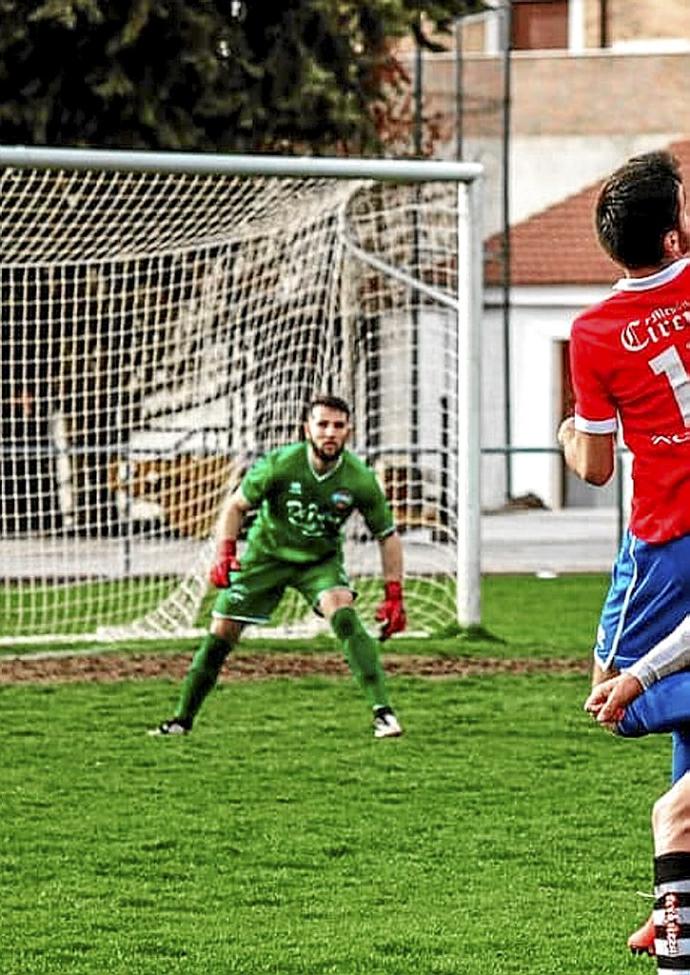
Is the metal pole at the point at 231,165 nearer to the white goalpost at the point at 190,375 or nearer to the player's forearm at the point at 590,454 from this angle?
the white goalpost at the point at 190,375

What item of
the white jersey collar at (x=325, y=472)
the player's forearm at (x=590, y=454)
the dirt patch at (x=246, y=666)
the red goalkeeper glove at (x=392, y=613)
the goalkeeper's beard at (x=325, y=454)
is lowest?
the dirt patch at (x=246, y=666)

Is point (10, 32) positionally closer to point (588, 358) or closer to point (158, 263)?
point (158, 263)

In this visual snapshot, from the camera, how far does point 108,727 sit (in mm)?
12133

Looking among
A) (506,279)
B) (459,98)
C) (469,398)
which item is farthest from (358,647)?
(459,98)

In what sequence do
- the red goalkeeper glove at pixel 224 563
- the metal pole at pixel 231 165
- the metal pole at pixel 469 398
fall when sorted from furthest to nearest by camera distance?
the metal pole at pixel 469 398, the metal pole at pixel 231 165, the red goalkeeper glove at pixel 224 563

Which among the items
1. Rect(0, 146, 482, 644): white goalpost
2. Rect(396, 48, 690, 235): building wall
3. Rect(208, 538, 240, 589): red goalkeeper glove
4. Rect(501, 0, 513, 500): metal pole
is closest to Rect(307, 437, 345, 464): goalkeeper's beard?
Rect(208, 538, 240, 589): red goalkeeper glove

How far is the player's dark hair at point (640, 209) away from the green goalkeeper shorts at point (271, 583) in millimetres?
5869

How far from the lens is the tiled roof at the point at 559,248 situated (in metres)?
36.1

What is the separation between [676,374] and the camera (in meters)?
6.03

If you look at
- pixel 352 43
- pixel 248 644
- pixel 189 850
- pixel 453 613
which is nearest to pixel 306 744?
pixel 189 850

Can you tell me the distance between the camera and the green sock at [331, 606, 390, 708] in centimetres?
1148

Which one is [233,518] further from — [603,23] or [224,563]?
[603,23]

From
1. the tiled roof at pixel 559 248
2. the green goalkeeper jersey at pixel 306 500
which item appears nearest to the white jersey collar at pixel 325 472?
the green goalkeeper jersey at pixel 306 500

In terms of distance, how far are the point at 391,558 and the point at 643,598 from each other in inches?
219
